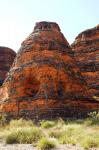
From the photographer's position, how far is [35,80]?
36.4 m

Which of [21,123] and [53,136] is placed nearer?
[53,136]

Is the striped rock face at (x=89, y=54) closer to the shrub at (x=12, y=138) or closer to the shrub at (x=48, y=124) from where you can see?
the shrub at (x=48, y=124)

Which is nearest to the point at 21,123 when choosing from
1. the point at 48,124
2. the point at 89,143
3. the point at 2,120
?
the point at 48,124

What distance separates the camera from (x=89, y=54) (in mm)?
59656

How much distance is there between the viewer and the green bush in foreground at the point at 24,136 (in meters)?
21.8

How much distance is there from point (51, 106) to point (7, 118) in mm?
5018

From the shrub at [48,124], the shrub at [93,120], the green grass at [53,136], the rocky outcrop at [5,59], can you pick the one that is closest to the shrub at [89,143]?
the green grass at [53,136]

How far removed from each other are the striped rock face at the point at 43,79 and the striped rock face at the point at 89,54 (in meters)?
16.6

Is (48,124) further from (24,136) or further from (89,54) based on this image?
(89,54)

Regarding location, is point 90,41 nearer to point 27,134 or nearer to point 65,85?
point 65,85

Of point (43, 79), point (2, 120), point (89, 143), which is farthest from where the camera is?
point (43, 79)

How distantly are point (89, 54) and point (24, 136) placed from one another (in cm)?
3893

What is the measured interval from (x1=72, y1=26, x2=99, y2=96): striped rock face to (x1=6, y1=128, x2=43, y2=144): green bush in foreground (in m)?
31.7

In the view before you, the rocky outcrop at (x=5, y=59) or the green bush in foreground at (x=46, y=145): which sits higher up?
the rocky outcrop at (x=5, y=59)
